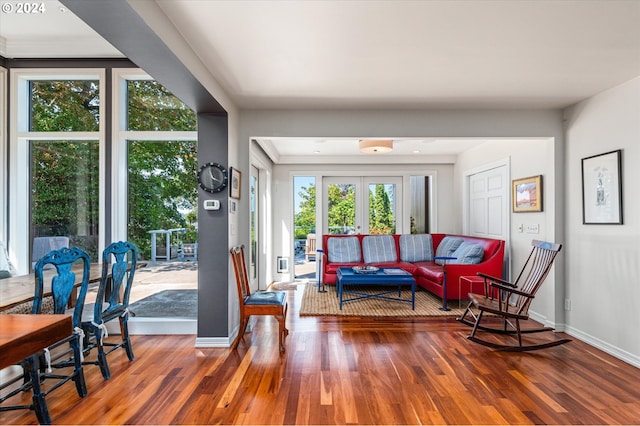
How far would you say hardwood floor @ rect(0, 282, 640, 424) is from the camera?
208 cm

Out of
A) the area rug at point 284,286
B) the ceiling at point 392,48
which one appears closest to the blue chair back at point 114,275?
the ceiling at point 392,48

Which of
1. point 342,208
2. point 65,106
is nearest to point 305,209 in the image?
point 342,208

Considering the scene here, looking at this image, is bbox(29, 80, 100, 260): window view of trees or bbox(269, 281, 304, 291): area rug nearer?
bbox(29, 80, 100, 260): window view of trees

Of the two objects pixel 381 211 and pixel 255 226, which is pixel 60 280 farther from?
pixel 381 211

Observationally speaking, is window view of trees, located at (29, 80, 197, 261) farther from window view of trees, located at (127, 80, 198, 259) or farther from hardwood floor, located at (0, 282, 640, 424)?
hardwood floor, located at (0, 282, 640, 424)

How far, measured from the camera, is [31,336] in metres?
1.11

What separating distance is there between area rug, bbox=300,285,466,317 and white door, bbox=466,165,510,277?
3.90 ft

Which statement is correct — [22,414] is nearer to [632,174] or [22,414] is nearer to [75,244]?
[75,244]

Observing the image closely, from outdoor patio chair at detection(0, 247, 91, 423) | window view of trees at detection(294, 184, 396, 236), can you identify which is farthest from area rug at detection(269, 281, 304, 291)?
outdoor patio chair at detection(0, 247, 91, 423)

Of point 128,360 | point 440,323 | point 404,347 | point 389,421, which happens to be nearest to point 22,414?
point 128,360

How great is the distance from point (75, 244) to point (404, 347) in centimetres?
363

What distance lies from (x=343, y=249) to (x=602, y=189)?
3.67m

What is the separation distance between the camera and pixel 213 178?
10.5 ft

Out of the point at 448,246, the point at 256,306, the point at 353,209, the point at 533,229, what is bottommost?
the point at 256,306
